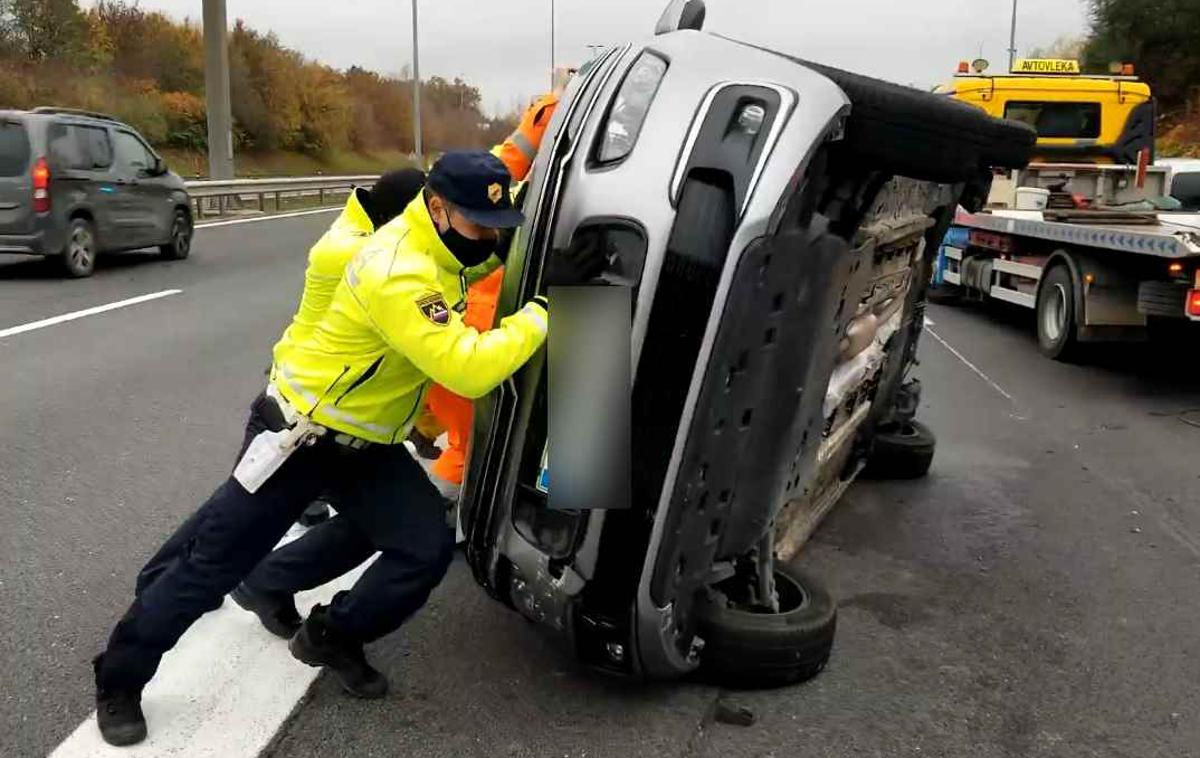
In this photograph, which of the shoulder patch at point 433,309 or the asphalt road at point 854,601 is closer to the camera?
the shoulder patch at point 433,309

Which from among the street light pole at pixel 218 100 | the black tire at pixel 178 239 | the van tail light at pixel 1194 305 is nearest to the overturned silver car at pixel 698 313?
the van tail light at pixel 1194 305

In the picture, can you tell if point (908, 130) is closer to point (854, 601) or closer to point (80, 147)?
point (854, 601)

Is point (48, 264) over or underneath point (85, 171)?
underneath

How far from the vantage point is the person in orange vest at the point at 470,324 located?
153 inches

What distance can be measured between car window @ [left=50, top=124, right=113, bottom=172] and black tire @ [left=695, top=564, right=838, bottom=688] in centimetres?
1161

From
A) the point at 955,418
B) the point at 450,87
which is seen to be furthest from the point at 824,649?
the point at 450,87

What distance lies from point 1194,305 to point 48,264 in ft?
39.7

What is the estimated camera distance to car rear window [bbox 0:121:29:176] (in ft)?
40.9

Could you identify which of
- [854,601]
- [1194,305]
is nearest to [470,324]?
[854,601]

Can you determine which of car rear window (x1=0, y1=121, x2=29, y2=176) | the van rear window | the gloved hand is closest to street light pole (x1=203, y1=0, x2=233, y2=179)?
car rear window (x1=0, y1=121, x2=29, y2=176)

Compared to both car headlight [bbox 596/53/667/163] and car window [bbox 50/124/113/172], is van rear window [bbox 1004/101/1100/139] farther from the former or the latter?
car headlight [bbox 596/53/667/163]

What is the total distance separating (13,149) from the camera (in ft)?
41.0

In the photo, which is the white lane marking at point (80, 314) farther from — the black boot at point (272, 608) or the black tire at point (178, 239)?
the black boot at point (272, 608)

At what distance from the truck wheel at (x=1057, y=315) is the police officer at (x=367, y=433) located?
7.17 metres
